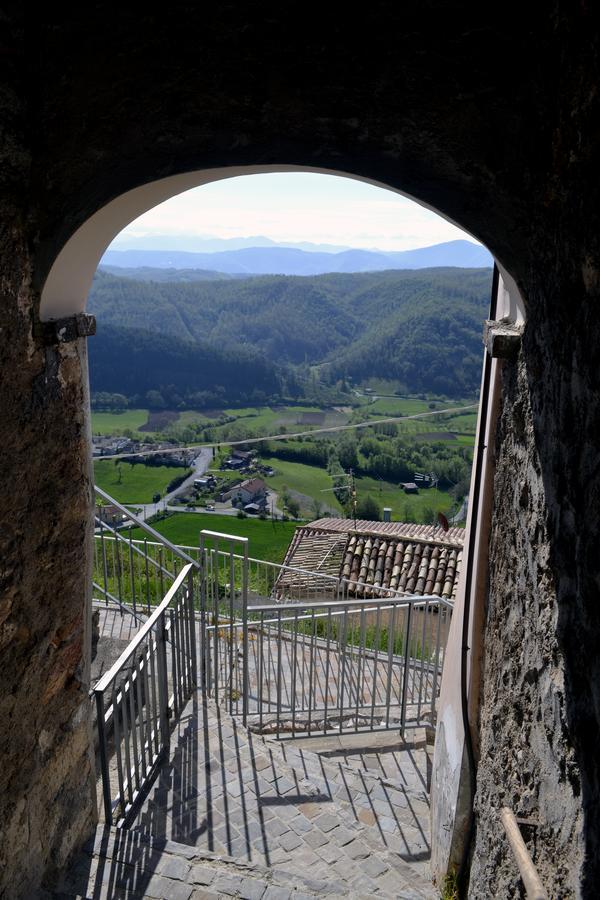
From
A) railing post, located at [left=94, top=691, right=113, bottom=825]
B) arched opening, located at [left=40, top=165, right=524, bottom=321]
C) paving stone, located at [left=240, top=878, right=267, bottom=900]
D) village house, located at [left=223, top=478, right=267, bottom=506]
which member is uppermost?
arched opening, located at [left=40, top=165, right=524, bottom=321]

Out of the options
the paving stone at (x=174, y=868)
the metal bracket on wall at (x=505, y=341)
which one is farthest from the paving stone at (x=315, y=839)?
the metal bracket on wall at (x=505, y=341)

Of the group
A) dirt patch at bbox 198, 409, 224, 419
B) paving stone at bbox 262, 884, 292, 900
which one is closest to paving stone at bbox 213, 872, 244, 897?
paving stone at bbox 262, 884, 292, 900

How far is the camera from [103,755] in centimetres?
370

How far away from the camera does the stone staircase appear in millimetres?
3324

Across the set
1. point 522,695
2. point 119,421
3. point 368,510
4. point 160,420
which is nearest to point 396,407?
point 160,420

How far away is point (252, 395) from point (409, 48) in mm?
79090

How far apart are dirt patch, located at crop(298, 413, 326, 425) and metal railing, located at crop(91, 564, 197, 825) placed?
220ft

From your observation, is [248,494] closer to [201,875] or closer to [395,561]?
[395,561]

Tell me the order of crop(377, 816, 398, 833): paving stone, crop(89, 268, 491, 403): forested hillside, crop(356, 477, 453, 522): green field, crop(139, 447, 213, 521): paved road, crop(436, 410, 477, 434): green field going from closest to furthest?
crop(377, 816, 398, 833): paving stone, crop(139, 447, 213, 521): paved road, crop(356, 477, 453, 522): green field, crop(436, 410, 477, 434): green field, crop(89, 268, 491, 403): forested hillside

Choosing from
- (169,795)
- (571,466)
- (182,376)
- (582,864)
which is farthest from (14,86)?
(182,376)

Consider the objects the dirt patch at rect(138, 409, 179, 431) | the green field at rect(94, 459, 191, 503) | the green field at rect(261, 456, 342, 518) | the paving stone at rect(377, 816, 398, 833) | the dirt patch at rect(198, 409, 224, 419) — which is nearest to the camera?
the paving stone at rect(377, 816, 398, 833)

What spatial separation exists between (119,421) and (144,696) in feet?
214

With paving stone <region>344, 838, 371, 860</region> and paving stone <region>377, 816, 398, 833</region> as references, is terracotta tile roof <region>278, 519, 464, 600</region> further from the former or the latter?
paving stone <region>344, 838, 371, 860</region>

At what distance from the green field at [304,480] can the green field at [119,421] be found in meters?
13.9
